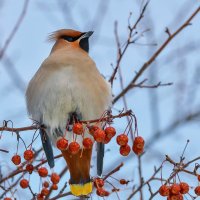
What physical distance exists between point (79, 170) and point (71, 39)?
1081mm

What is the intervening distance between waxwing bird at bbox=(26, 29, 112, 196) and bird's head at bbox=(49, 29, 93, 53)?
41 centimetres

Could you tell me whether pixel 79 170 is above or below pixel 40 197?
above

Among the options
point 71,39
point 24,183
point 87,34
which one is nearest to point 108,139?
point 24,183

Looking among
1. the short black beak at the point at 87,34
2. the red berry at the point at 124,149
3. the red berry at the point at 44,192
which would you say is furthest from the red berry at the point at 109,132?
the short black beak at the point at 87,34

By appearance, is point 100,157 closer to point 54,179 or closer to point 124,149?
point 54,179

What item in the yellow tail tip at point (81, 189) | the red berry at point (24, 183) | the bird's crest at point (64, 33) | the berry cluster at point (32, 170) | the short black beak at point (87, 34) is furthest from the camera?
the bird's crest at point (64, 33)

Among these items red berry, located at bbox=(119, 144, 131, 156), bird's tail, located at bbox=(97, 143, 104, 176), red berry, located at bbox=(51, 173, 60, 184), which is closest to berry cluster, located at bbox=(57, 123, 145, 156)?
red berry, located at bbox=(119, 144, 131, 156)

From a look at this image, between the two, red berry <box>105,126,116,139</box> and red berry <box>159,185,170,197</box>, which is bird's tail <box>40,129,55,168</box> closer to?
red berry <box>105,126,116,139</box>

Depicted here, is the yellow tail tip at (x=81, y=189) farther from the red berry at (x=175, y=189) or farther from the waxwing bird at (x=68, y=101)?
the red berry at (x=175, y=189)

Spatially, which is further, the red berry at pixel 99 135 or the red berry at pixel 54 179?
the red berry at pixel 54 179

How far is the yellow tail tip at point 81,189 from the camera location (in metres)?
2.89

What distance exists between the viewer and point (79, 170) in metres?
A: 3.01

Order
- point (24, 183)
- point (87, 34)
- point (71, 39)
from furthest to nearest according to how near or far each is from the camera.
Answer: point (71, 39) < point (87, 34) < point (24, 183)

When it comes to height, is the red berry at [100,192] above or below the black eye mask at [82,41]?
below
